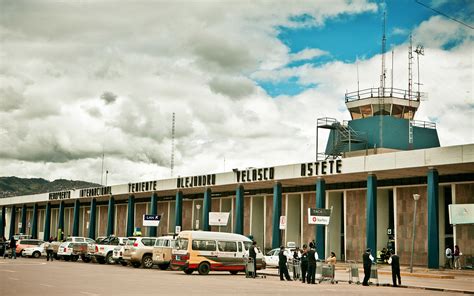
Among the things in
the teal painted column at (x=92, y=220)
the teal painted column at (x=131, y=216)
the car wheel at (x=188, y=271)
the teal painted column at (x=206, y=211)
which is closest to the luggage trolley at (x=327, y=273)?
the car wheel at (x=188, y=271)

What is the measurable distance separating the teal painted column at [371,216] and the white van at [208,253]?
39.9 ft

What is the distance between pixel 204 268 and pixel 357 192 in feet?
65.6

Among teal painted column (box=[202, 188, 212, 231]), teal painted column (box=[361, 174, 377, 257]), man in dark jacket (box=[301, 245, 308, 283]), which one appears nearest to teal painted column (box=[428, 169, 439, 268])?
teal painted column (box=[361, 174, 377, 257])

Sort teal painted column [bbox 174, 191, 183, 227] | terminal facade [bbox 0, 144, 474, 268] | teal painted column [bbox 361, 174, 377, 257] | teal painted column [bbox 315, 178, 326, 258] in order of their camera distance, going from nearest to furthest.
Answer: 1. terminal facade [bbox 0, 144, 474, 268]
2. teal painted column [bbox 361, 174, 377, 257]
3. teal painted column [bbox 315, 178, 326, 258]
4. teal painted column [bbox 174, 191, 183, 227]

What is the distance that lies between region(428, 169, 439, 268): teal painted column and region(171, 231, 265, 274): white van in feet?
38.1

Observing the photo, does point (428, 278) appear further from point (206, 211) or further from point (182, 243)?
point (206, 211)

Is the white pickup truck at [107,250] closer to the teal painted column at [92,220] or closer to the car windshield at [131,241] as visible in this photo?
the car windshield at [131,241]

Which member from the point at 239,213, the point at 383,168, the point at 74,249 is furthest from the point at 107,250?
the point at 383,168

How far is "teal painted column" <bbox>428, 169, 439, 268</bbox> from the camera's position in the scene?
37406 mm

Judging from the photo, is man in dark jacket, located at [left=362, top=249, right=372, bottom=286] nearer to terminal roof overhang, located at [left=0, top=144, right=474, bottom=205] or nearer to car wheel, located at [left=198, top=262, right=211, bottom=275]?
car wheel, located at [left=198, top=262, right=211, bottom=275]

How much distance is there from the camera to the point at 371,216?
4184 centimetres

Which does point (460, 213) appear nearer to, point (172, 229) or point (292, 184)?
point (292, 184)

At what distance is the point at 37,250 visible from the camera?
4953 cm

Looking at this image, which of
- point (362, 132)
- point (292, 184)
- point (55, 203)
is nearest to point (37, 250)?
point (292, 184)
